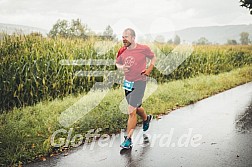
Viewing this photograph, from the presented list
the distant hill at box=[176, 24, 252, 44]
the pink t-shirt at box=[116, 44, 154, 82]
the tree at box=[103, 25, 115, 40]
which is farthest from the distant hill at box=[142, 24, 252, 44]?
the pink t-shirt at box=[116, 44, 154, 82]

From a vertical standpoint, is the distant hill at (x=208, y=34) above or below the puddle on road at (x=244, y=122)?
above

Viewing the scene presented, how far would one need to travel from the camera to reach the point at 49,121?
6.16m

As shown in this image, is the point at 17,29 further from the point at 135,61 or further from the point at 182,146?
the point at 182,146

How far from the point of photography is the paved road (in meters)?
4.41

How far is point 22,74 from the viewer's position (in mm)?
7961

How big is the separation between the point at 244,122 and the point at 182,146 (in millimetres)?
2276

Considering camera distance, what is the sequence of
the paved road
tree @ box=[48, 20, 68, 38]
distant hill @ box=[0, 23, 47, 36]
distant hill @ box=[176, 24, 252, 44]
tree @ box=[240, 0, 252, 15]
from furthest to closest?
distant hill @ box=[176, 24, 252, 44] < tree @ box=[240, 0, 252, 15] < tree @ box=[48, 20, 68, 38] < distant hill @ box=[0, 23, 47, 36] < the paved road

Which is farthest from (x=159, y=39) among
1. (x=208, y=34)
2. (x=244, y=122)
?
(x=208, y=34)

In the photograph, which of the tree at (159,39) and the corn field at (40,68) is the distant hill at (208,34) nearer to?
the tree at (159,39)

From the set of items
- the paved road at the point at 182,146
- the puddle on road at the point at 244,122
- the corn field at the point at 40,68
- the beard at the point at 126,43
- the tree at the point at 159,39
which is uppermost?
the tree at the point at 159,39

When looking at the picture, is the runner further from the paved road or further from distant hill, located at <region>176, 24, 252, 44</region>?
distant hill, located at <region>176, 24, 252, 44</region>

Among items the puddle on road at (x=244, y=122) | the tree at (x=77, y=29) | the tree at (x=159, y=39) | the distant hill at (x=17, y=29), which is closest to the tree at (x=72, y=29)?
the tree at (x=77, y=29)

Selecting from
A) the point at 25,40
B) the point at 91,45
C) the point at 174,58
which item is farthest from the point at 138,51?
the point at 174,58

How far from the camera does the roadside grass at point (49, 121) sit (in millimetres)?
4758
